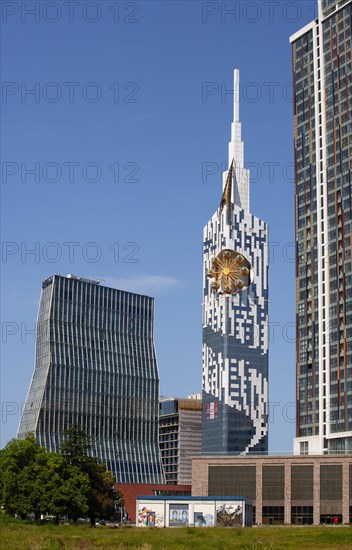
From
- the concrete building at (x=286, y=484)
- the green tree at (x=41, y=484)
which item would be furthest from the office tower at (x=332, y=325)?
the green tree at (x=41, y=484)

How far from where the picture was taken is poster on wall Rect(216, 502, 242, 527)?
145863 mm

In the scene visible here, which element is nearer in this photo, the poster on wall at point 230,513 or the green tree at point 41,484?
the green tree at point 41,484

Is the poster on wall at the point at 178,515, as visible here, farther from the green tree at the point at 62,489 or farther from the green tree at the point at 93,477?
the green tree at the point at 62,489

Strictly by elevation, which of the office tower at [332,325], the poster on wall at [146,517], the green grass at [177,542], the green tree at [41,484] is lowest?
the poster on wall at [146,517]

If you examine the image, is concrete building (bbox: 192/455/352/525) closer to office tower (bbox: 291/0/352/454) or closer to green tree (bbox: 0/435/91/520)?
office tower (bbox: 291/0/352/454)

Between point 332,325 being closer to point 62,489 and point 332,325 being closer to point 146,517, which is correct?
point 146,517

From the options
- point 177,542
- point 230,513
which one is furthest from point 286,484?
point 177,542

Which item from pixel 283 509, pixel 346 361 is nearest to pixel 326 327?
pixel 346 361

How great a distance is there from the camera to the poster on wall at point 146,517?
14912cm

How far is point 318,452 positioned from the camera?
621 feet

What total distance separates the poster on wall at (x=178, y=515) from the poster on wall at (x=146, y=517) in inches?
122

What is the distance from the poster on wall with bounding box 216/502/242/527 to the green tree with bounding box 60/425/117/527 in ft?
58.1

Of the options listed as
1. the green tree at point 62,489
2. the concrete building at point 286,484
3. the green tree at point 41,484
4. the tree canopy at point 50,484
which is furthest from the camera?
the concrete building at point 286,484

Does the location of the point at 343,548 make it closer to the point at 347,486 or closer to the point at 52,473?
the point at 52,473
